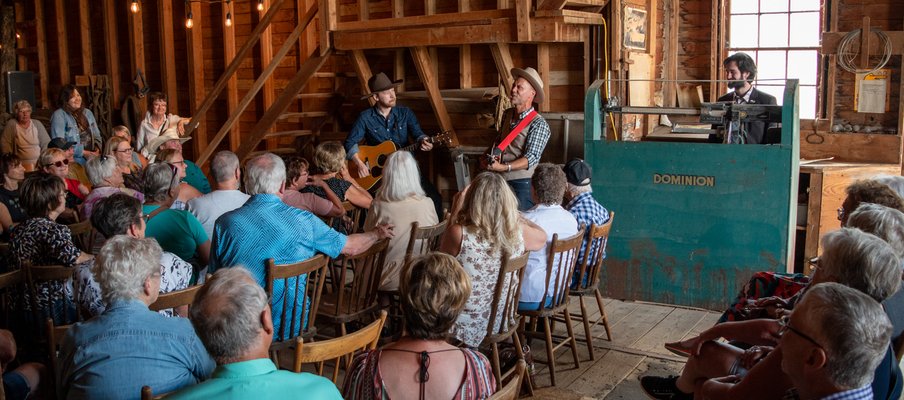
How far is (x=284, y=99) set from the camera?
326 inches

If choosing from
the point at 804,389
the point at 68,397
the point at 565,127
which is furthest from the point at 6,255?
the point at 565,127

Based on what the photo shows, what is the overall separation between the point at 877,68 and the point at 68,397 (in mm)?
6434

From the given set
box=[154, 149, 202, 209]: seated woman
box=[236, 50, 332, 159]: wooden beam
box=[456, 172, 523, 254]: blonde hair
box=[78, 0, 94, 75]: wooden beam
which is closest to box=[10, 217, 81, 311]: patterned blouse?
box=[154, 149, 202, 209]: seated woman

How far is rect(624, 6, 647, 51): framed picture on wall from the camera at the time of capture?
23.4 feet

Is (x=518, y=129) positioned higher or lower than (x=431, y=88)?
lower

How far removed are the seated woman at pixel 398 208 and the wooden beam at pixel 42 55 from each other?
31.4 feet

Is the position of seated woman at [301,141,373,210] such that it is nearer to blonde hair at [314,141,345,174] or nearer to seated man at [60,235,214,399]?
blonde hair at [314,141,345,174]

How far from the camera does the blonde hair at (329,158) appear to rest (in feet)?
18.5

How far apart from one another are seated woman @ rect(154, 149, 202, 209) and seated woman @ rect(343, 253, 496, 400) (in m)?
2.55

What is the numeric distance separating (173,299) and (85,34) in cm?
997

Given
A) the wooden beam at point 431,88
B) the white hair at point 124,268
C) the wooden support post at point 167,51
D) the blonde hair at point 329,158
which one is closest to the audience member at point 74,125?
the wooden support post at point 167,51

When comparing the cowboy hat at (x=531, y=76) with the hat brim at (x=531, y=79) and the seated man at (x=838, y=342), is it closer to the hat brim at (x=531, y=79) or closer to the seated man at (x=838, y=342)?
the hat brim at (x=531, y=79)

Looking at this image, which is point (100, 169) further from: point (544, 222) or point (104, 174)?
point (544, 222)

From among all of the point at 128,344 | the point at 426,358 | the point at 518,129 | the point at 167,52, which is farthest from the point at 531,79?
the point at 167,52
